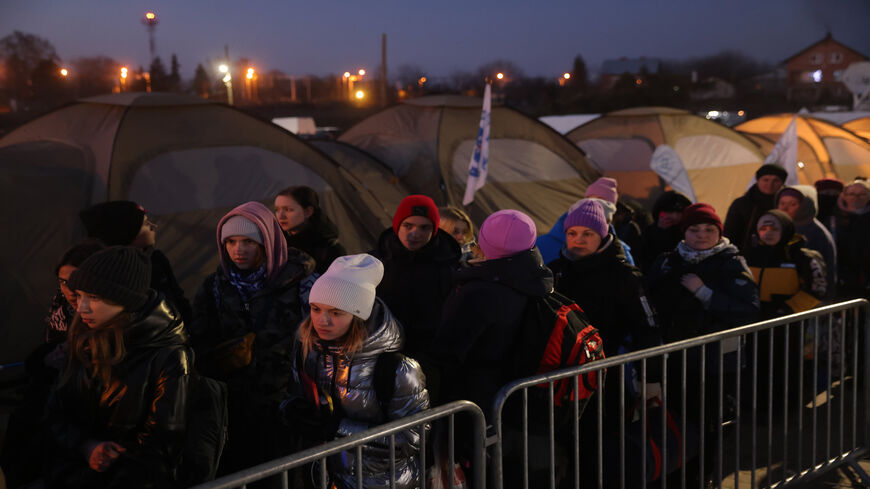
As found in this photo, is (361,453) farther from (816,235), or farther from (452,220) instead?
(816,235)

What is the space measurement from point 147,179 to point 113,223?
300cm

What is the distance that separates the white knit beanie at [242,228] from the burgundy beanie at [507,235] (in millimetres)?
1209

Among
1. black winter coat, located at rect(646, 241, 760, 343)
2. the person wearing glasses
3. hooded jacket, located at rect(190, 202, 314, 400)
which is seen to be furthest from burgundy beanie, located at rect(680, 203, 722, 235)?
the person wearing glasses

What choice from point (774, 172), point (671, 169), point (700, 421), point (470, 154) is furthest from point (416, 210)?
point (470, 154)

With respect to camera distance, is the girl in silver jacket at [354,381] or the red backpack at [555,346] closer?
the girl in silver jacket at [354,381]

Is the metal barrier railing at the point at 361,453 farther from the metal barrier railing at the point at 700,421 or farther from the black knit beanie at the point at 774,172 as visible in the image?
the black knit beanie at the point at 774,172

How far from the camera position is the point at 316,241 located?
5.11 m

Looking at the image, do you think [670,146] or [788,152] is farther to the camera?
[670,146]

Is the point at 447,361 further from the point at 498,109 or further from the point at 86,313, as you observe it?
the point at 498,109

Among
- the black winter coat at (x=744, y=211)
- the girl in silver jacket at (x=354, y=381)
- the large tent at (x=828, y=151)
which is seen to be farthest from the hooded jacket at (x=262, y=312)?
the large tent at (x=828, y=151)

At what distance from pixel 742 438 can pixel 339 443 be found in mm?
3902

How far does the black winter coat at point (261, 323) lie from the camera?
3.69 metres

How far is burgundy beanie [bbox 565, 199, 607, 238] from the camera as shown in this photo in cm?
421

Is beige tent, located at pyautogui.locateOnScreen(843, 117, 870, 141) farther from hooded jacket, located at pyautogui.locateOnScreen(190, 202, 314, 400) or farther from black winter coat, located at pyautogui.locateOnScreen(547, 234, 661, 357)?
hooded jacket, located at pyautogui.locateOnScreen(190, 202, 314, 400)
